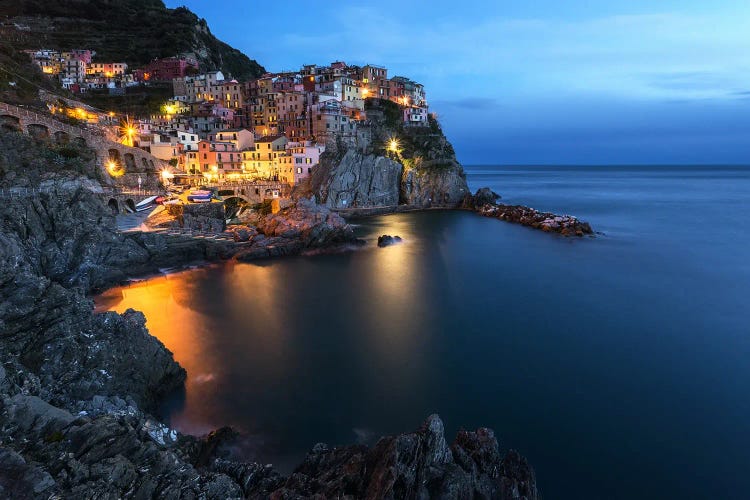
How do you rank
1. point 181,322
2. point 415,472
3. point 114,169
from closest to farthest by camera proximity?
point 415,472
point 181,322
point 114,169

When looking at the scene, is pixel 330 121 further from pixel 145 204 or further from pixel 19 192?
pixel 19 192

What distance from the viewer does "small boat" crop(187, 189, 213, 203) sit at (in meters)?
37.3

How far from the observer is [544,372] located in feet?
52.1

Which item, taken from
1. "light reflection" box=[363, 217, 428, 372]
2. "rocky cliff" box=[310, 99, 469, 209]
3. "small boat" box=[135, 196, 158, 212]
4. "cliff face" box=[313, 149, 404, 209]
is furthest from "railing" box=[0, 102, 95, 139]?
"light reflection" box=[363, 217, 428, 372]

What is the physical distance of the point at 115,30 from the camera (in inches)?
3187

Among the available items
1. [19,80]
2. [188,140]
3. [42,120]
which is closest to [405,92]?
[188,140]

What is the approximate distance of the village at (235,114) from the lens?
46344mm

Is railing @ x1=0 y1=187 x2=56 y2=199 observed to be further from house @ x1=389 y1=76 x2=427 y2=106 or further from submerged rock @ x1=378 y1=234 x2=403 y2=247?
house @ x1=389 y1=76 x2=427 y2=106

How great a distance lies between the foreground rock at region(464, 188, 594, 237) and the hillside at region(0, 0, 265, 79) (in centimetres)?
5275

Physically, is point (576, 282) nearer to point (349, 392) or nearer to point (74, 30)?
point (349, 392)

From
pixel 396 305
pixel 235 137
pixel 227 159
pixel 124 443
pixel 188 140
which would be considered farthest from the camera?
pixel 235 137

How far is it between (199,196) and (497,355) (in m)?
29.3

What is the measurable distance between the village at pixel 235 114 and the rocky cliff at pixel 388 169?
62.2 inches

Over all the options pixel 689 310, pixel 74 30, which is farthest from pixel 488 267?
pixel 74 30
